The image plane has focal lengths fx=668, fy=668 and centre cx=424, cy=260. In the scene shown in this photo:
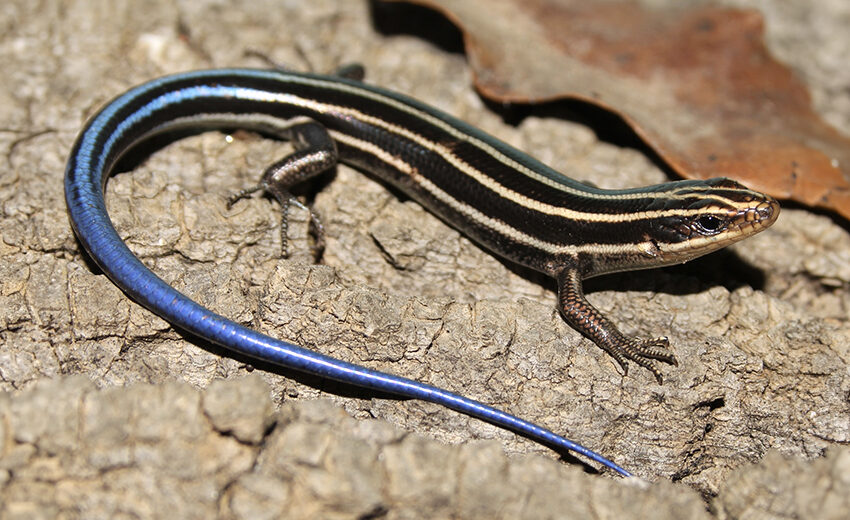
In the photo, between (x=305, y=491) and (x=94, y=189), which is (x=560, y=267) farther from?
(x=94, y=189)

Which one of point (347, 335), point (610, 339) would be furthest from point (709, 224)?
point (347, 335)

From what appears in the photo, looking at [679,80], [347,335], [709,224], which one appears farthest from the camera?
[679,80]

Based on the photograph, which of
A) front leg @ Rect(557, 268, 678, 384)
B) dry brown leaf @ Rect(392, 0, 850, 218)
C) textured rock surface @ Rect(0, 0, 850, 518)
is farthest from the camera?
dry brown leaf @ Rect(392, 0, 850, 218)

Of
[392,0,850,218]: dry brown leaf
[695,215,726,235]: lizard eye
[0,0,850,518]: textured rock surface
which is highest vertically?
[392,0,850,218]: dry brown leaf

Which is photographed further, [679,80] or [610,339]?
[679,80]

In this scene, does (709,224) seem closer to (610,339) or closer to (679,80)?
(610,339)

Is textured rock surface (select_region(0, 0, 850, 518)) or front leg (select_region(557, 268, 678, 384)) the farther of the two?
front leg (select_region(557, 268, 678, 384))

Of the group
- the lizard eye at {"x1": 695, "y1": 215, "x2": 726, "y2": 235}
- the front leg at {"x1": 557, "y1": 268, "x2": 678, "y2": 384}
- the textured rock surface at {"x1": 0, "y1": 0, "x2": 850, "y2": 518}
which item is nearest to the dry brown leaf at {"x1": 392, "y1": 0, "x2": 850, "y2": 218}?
the textured rock surface at {"x1": 0, "y1": 0, "x2": 850, "y2": 518}

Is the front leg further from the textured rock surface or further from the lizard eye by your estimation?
the lizard eye

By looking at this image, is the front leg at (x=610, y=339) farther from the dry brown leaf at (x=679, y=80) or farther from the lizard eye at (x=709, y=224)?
the dry brown leaf at (x=679, y=80)
